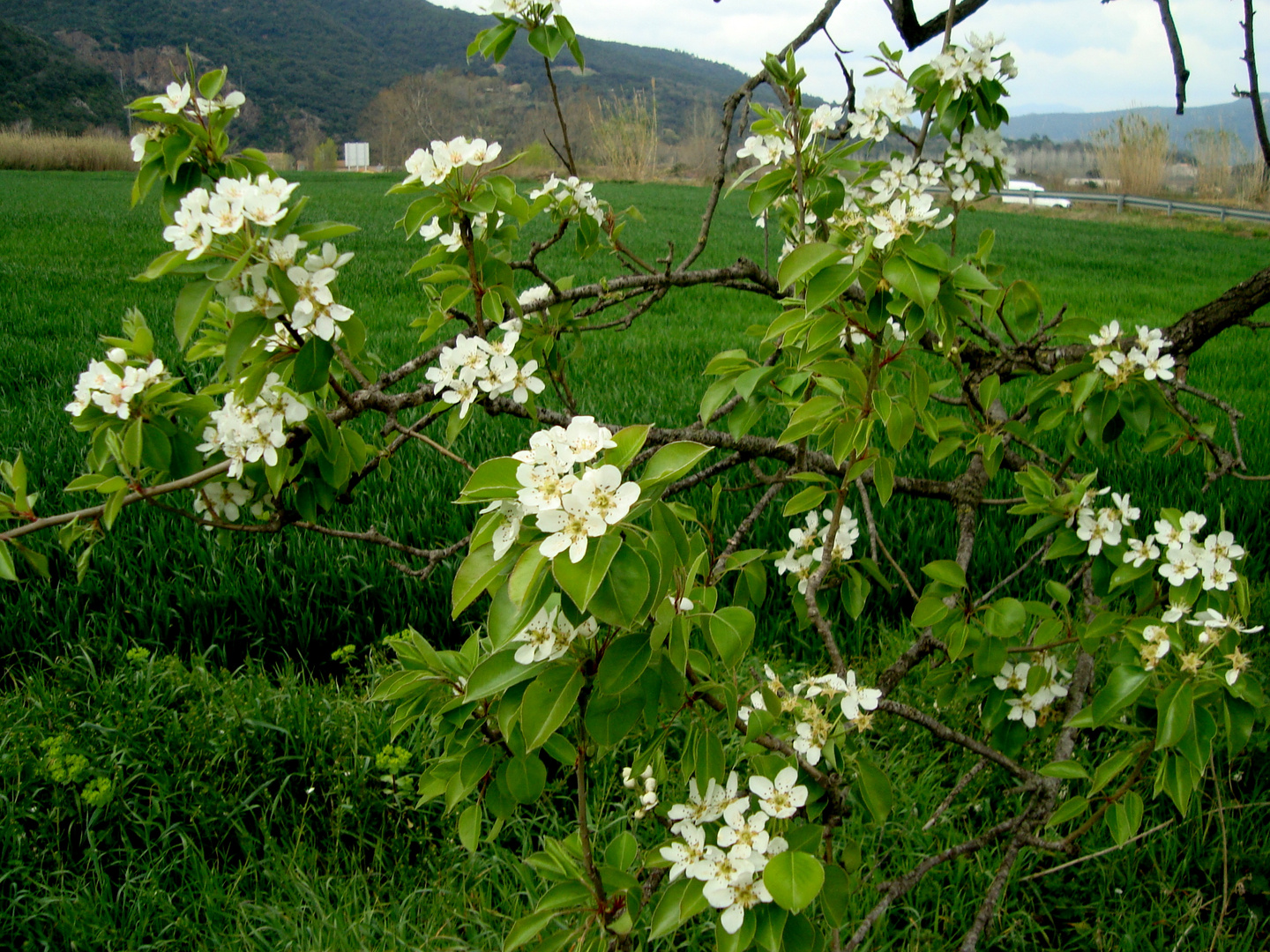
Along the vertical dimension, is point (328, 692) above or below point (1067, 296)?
below

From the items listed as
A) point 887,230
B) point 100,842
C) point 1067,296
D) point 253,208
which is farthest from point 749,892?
point 1067,296

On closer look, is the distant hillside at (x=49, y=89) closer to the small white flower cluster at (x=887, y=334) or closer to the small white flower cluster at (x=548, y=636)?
the small white flower cluster at (x=887, y=334)

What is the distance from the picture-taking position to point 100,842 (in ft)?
5.97

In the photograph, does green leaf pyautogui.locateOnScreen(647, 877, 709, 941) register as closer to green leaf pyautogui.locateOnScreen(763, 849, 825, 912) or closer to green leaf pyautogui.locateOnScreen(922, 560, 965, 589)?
green leaf pyautogui.locateOnScreen(763, 849, 825, 912)

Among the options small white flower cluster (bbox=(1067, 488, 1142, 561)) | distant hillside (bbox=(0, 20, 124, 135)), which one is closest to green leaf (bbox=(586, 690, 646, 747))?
small white flower cluster (bbox=(1067, 488, 1142, 561))

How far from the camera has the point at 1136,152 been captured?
74.6 ft

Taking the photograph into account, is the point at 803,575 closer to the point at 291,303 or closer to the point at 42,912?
the point at 291,303

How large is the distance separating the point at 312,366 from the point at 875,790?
0.91 metres

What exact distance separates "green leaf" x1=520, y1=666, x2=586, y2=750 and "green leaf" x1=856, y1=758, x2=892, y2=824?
18.9 inches

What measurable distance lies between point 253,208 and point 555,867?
2.89 ft

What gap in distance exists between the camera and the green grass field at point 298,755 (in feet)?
5.32

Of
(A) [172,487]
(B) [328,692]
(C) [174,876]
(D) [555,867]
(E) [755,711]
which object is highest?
(A) [172,487]

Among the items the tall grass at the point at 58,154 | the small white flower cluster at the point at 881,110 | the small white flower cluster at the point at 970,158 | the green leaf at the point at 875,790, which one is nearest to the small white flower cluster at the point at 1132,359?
the small white flower cluster at the point at 970,158

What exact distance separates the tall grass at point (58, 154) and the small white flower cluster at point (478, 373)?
109 feet
